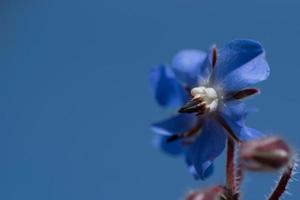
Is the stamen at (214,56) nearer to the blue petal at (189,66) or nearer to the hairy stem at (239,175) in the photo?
the blue petal at (189,66)

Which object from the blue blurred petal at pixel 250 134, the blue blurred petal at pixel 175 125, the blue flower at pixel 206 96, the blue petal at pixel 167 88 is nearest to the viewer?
the blue blurred petal at pixel 250 134

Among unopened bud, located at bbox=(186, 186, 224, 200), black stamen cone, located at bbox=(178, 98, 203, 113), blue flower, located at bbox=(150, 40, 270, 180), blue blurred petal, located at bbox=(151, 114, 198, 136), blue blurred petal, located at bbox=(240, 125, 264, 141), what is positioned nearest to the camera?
unopened bud, located at bbox=(186, 186, 224, 200)

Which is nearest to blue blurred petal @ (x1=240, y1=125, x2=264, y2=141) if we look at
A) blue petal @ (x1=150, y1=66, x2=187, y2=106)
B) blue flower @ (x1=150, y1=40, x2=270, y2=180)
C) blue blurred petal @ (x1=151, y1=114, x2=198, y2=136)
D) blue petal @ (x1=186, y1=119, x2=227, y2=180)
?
Result: blue flower @ (x1=150, y1=40, x2=270, y2=180)

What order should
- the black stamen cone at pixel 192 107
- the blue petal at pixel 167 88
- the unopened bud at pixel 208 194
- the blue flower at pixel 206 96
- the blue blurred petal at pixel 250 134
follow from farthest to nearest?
the blue petal at pixel 167 88, the black stamen cone at pixel 192 107, the blue flower at pixel 206 96, the blue blurred petal at pixel 250 134, the unopened bud at pixel 208 194

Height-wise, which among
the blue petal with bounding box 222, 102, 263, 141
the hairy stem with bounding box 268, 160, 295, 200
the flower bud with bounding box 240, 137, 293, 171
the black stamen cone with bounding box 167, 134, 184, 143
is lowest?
the hairy stem with bounding box 268, 160, 295, 200

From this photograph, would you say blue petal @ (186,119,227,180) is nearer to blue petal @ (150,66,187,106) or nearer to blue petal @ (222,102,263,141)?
blue petal @ (222,102,263,141)

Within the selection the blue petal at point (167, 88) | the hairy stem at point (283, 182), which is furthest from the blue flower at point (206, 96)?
the hairy stem at point (283, 182)

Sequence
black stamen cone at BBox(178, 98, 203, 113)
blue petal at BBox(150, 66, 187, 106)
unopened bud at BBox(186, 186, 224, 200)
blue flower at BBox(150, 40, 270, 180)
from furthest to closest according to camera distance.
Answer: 1. blue petal at BBox(150, 66, 187, 106)
2. black stamen cone at BBox(178, 98, 203, 113)
3. blue flower at BBox(150, 40, 270, 180)
4. unopened bud at BBox(186, 186, 224, 200)
